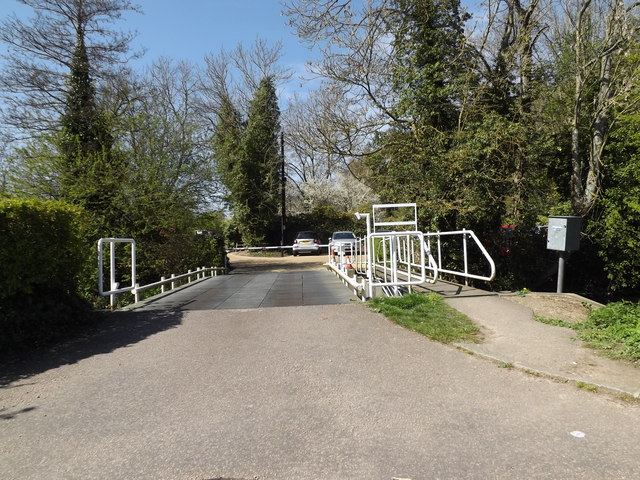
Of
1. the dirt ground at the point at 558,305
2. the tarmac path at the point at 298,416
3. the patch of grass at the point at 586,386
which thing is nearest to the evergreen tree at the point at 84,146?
the tarmac path at the point at 298,416

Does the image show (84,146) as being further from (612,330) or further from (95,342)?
(612,330)

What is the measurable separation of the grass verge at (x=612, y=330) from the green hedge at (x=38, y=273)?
6600mm

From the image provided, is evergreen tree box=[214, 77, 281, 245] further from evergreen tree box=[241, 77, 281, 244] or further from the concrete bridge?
the concrete bridge

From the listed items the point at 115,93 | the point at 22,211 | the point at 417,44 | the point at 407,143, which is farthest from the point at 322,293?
the point at 115,93

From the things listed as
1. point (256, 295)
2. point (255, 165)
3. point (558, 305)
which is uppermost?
point (255, 165)

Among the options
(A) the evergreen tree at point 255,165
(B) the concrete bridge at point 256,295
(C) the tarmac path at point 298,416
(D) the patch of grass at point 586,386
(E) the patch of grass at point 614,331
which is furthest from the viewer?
(A) the evergreen tree at point 255,165

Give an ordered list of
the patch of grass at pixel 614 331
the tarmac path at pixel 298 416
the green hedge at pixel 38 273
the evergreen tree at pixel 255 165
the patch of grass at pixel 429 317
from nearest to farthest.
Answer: the tarmac path at pixel 298 416 → the patch of grass at pixel 614 331 → the green hedge at pixel 38 273 → the patch of grass at pixel 429 317 → the evergreen tree at pixel 255 165

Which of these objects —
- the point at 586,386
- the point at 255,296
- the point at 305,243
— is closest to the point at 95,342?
the point at 255,296

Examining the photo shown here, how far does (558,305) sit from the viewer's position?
7.35 metres

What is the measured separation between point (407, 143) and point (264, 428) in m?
9.65

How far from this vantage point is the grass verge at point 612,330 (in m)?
4.85

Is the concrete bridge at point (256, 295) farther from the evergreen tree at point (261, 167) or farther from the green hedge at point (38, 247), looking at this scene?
the evergreen tree at point (261, 167)

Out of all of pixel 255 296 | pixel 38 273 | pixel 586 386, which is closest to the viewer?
pixel 586 386

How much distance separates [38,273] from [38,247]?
33 cm
